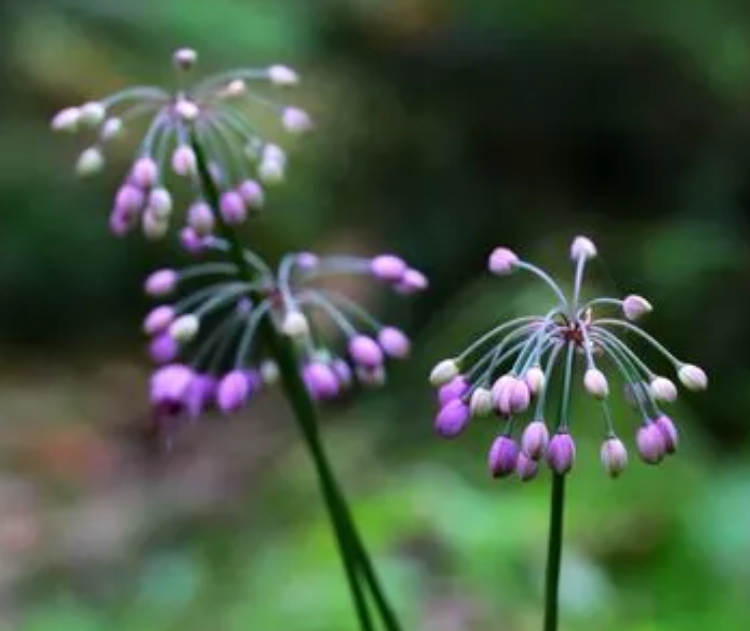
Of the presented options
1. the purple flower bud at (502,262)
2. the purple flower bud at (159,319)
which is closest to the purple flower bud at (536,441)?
the purple flower bud at (502,262)

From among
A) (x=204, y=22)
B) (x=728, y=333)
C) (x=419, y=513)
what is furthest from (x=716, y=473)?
(x=204, y=22)

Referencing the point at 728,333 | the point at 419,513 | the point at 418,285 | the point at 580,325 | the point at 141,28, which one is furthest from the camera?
the point at 141,28

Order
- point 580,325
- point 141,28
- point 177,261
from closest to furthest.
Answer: point 580,325
point 177,261
point 141,28

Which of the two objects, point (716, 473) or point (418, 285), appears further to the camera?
point (716, 473)

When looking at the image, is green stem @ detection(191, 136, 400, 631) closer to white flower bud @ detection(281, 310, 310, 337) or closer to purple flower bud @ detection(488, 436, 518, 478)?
white flower bud @ detection(281, 310, 310, 337)

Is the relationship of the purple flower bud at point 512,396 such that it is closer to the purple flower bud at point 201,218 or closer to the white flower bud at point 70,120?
the purple flower bud at point 201,218

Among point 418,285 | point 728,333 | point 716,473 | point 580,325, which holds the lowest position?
point 580,325

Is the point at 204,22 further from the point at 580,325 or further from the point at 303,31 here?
the point at 580,325
